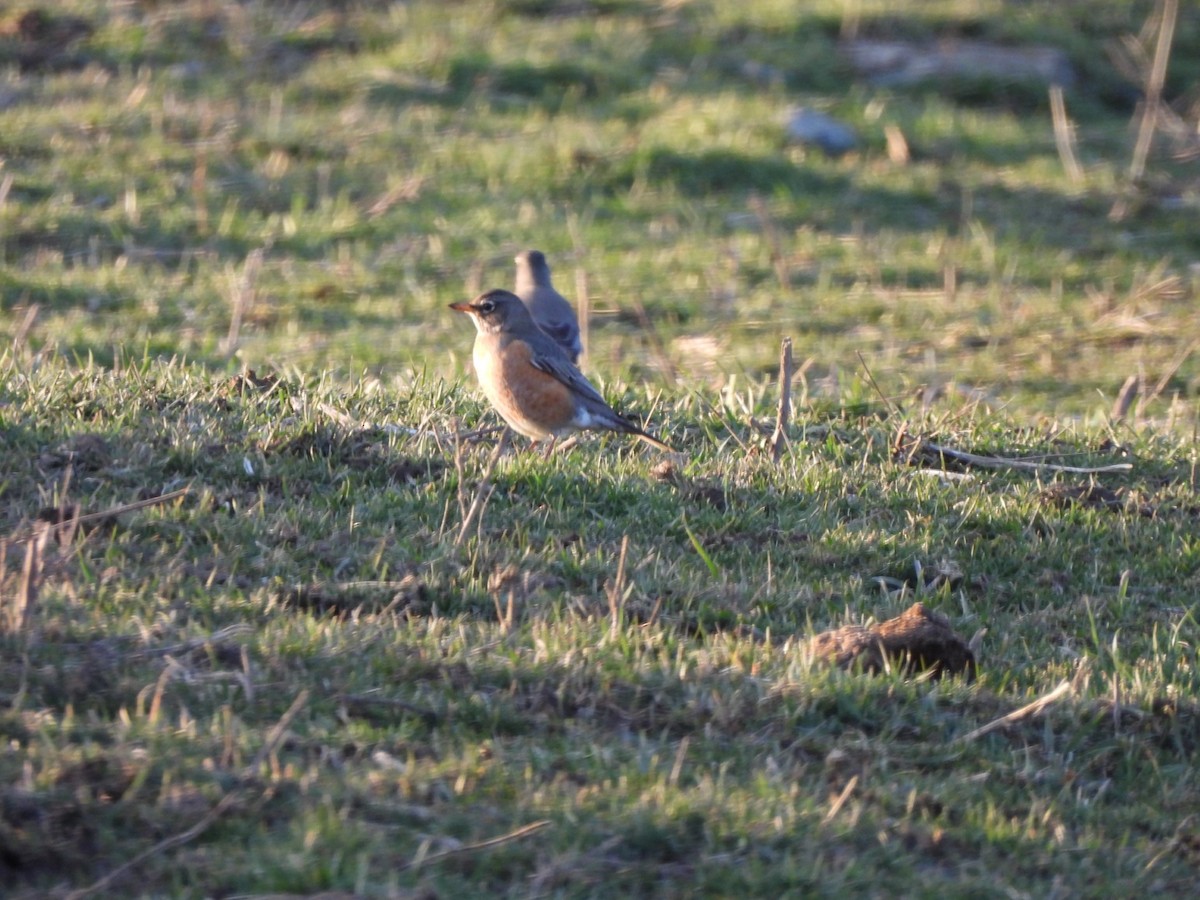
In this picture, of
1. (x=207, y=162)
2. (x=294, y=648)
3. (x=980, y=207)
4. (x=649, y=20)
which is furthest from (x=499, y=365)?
(x=649, y=20)

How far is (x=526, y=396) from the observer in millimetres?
6227

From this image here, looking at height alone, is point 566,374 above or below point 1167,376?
above

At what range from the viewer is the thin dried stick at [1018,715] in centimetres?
430

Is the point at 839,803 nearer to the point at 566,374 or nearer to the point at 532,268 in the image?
the point at 566,374

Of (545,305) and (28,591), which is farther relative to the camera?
(545,305)

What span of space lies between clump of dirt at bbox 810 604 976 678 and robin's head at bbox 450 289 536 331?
2482 millimetres

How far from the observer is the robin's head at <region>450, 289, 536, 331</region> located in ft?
22.0

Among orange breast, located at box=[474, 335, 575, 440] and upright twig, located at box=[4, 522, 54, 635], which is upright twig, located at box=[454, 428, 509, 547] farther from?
upright twig, located at box=[4, 522, 54, 635]

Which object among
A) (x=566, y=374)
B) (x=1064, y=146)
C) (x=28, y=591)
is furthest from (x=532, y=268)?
(x=1064, y=146)

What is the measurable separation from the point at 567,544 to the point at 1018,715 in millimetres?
1534

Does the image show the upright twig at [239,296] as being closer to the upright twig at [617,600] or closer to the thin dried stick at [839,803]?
the upright twig at [617,600]

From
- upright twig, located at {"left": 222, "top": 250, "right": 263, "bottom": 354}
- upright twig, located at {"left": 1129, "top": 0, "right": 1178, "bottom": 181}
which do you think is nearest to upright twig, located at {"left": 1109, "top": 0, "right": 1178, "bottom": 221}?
upright twig, located at {"left": 1129, "top": 0, "right": 1178, "bottom": 181}

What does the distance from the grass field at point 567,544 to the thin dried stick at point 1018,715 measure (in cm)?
2

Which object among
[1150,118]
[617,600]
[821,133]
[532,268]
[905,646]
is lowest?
[905,646]
